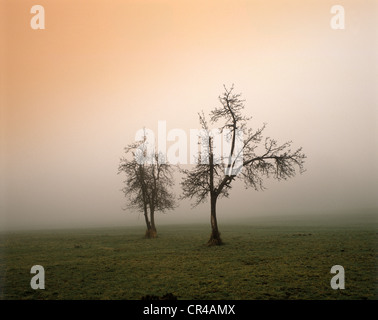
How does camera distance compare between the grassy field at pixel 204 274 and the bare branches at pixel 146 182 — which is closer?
the grassy field at pixel 204 274

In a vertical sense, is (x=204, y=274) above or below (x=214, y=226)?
below

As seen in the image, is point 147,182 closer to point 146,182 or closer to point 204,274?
point 146,182

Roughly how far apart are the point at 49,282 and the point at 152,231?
18059mm

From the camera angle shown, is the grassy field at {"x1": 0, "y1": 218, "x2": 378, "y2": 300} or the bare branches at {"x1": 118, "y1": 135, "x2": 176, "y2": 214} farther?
the bare branches at {"x1": 118, "y1": 135, "x2": 176, "y2": 214}

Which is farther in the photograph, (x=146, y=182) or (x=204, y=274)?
(x=146, y=182)

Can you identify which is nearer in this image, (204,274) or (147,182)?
(204,274)

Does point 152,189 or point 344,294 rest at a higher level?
point 152,189

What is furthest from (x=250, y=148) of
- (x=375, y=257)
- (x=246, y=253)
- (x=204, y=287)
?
(x=204, y=287)

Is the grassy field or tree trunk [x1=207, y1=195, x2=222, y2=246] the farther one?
tree trunk [x1=207, y1=195, x2=222, y2=246]

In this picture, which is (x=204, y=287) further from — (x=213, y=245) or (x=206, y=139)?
(x=206, y=139)

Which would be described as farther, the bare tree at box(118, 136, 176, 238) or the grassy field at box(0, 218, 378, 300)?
the bare tree at box(118, 136, 176, 238)

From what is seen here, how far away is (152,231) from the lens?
30.8 m

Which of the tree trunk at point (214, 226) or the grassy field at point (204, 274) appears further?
the tree trunk at point (214, 226)

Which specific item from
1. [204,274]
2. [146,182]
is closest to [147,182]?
[146,182]
